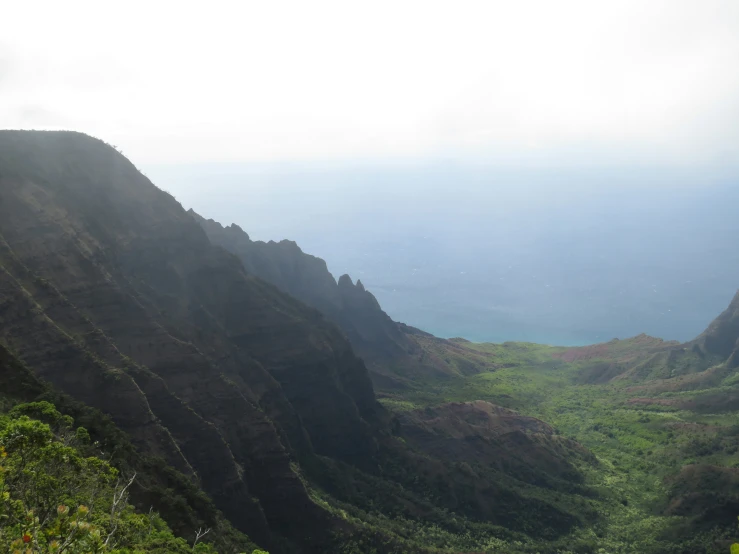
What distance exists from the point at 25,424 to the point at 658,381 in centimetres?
10961

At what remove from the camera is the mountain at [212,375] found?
3341cm

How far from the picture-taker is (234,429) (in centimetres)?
4081

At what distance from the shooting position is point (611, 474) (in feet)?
219

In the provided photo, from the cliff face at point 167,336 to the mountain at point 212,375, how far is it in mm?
129

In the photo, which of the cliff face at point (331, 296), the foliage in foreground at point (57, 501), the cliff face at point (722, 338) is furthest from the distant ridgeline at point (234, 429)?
the cliff face at point (722, 338)

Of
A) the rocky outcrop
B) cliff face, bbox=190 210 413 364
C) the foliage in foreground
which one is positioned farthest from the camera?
cliff face, bbox=190 210 413 364

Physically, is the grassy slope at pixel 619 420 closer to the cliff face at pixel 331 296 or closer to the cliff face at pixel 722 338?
the cliff face at pixel 722 338

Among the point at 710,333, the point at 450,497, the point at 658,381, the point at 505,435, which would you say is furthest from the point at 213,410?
the point at 710,333

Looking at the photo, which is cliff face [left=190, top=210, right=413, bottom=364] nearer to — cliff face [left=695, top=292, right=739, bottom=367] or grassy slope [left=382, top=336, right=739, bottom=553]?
grassy slope [left=382, top=336, right=739, bottom=553]

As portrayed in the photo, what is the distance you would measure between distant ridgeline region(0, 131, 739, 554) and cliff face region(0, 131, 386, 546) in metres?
0.16

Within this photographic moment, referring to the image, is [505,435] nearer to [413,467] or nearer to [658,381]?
[413,467]

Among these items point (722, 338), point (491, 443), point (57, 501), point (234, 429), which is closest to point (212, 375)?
point (234, 429)

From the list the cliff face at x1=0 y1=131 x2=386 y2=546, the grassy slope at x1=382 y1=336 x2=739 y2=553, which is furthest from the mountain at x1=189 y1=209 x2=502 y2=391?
the cliff face at x1=0 y1=131 x2=386 y2=546

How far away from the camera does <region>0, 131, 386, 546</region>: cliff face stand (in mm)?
33188
